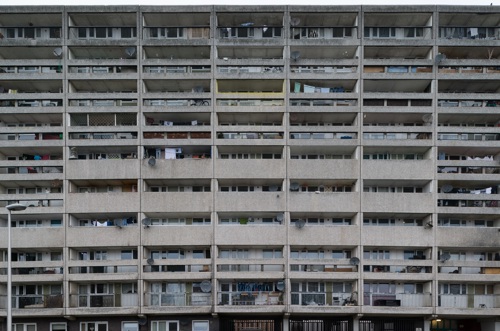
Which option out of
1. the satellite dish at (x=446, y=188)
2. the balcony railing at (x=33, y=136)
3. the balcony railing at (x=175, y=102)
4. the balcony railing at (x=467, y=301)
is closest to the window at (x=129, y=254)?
the balcony railing at (x=33, y=136)

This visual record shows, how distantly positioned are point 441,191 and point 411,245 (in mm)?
4373

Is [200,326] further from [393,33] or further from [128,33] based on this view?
[393,33]

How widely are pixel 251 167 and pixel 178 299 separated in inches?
390

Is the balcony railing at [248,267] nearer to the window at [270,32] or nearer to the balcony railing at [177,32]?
the balcony railing at [177,32]

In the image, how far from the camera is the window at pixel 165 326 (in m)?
30.7

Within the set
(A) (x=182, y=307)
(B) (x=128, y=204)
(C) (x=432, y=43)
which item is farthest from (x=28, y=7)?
(C) (x=432, y=43)

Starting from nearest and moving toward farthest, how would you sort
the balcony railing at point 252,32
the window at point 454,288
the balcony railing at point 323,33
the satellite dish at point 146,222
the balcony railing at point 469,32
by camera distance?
the satellite dish at point 146,222 < the window at point 454,288 < the balcony railing at point 469,32 < the balcony railing at point 252,32 < the balcony railing at point 323,33

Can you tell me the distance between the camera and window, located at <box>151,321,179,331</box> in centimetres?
3073

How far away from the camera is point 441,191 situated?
3108 cm

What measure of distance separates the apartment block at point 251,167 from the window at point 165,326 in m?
0.09

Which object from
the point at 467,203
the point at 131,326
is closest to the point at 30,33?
the point at 131,326

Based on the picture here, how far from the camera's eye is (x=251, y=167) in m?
30.4

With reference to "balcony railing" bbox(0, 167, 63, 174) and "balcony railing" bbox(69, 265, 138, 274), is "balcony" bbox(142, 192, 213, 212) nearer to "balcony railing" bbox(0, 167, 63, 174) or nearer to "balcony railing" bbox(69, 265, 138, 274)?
"balcony railing" bbox(69, 265, 138, 274)

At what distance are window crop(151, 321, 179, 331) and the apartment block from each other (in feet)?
0.29
